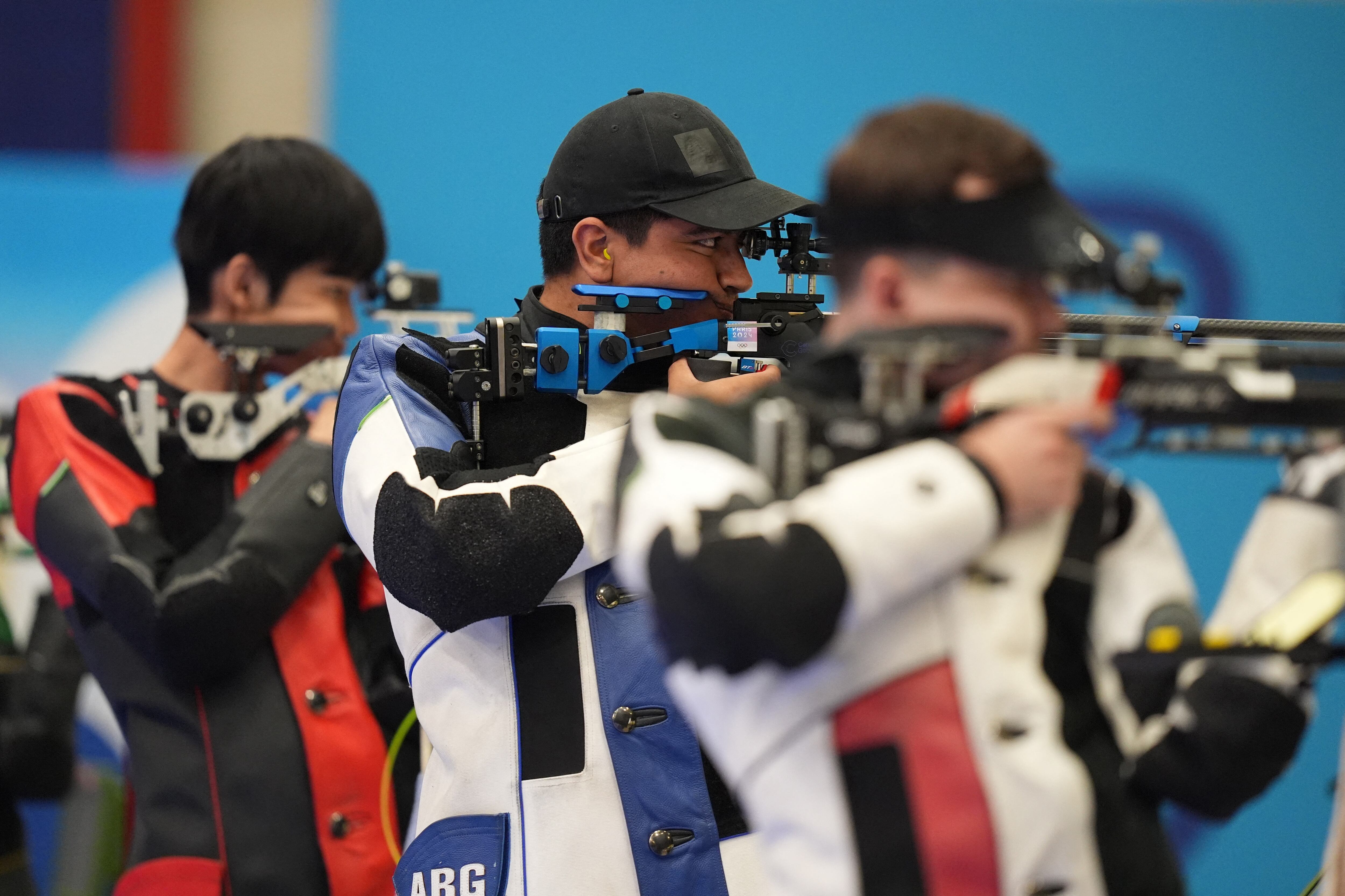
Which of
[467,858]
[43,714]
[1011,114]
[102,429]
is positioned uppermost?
[1011,114]

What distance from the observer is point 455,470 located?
4.43 feet

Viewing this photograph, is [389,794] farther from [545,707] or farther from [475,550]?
[475,550]

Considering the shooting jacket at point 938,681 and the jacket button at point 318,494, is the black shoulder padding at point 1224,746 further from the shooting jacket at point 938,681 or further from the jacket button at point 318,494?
the jacket button at point 318,494

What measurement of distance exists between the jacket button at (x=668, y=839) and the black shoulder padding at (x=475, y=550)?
254mm

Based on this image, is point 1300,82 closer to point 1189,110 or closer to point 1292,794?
point 1189,110

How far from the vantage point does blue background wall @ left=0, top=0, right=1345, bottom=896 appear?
2525 mm

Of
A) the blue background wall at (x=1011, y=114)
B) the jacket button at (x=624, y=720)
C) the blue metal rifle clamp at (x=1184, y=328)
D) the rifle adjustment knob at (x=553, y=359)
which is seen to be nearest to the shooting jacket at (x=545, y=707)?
the jacket button at (x=624, y=720)

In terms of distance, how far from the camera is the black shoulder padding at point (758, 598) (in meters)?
0.79

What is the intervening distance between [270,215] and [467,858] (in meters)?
0.99

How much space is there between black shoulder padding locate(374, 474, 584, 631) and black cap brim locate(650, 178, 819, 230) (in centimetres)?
35

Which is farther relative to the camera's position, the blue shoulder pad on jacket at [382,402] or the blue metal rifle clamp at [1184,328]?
the blue metal rifle clamp at [1184,328]

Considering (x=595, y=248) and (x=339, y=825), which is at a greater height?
(x=595, y=248)

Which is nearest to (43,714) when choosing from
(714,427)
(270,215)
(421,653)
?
(270,215)

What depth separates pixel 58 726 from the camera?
216 centimetres
